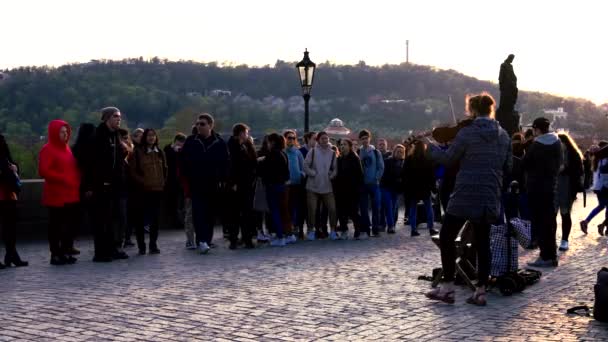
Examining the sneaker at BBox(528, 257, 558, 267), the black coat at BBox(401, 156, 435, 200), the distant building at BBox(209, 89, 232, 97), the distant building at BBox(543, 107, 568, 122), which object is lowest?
the sneaker at BBox(528, 257, 558, 267)

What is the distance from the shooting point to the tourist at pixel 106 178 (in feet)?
37.9

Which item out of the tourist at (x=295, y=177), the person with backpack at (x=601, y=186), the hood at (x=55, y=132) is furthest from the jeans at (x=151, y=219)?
the person with backpack at (x=601, y=186)

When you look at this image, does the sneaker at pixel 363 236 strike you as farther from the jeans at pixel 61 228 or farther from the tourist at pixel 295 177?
the jeans at pixel 61 228

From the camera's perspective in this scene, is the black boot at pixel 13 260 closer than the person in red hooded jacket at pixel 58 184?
Yes

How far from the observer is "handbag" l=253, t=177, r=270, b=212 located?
13836 mm

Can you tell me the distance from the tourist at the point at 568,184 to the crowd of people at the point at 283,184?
2cm

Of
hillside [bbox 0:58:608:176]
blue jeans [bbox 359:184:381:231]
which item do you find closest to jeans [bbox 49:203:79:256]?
blue jeans [bbox 359:184:381:231]

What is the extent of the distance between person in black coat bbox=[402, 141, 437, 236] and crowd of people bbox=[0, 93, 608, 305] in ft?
0.06

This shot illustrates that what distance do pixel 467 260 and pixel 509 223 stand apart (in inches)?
21.9

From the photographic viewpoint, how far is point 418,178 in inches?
587

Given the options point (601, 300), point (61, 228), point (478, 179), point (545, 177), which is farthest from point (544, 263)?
point (61, 228)

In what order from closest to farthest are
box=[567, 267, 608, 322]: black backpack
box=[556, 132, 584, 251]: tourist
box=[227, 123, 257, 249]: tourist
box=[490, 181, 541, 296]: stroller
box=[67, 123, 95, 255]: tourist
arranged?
box=[567, 267, 608, 322]: black backpack
box=[490, 181, 541, 296]: stroller
box=[67, 123, 95, 255]: tourist
box=[556, 132, 584, 251]: tourist
box=[227, 123, 257, 249]: tourist

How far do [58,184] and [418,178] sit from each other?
236 inches

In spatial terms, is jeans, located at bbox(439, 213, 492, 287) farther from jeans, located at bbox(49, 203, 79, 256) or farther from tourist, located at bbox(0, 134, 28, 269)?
tourist, located at bbox(0, 134, 28, 269)
